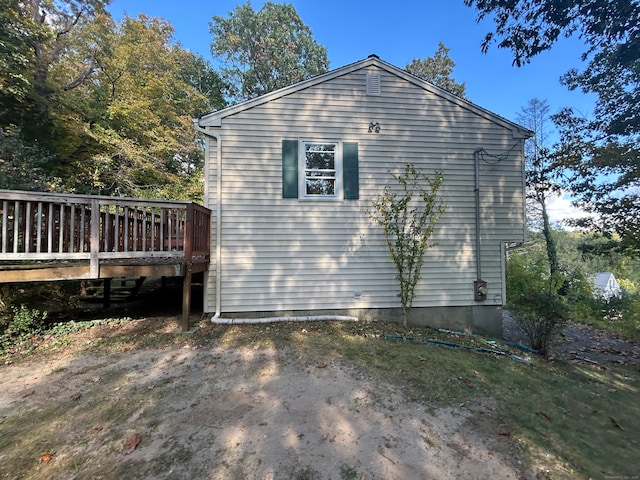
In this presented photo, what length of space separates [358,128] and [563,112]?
911cm

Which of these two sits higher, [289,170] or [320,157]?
[320,157]

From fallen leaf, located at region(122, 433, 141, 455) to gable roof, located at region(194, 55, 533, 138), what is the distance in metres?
5.35

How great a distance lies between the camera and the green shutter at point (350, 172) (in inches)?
245

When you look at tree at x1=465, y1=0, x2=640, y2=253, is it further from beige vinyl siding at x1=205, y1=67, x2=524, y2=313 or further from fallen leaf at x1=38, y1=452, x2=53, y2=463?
fallen leaf at x1=38, y1=452, x2=53, y2=463

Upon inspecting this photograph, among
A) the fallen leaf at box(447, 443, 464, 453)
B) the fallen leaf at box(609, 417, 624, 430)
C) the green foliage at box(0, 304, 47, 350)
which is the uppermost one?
the green foliage at box(0, 304, 47, 350)

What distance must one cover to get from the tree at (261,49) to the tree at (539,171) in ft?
46.7

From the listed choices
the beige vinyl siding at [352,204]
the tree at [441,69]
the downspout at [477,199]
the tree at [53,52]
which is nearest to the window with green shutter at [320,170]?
the beige vinyl siding at [352,204]

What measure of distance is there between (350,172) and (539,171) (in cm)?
1049

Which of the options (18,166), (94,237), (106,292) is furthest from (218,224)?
(18,166)

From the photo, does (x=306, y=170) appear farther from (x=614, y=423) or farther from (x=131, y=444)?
(x=614, y=423)

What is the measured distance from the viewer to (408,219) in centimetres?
636

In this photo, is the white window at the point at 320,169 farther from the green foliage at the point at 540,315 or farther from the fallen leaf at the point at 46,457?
the fallen leaf at the point at 46,457

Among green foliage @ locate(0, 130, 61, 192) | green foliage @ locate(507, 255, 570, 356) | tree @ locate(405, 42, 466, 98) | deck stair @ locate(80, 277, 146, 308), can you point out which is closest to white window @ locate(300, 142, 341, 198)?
green foliage @ locate(507, 255, 570, 356)

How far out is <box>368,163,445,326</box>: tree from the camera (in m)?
6.03
